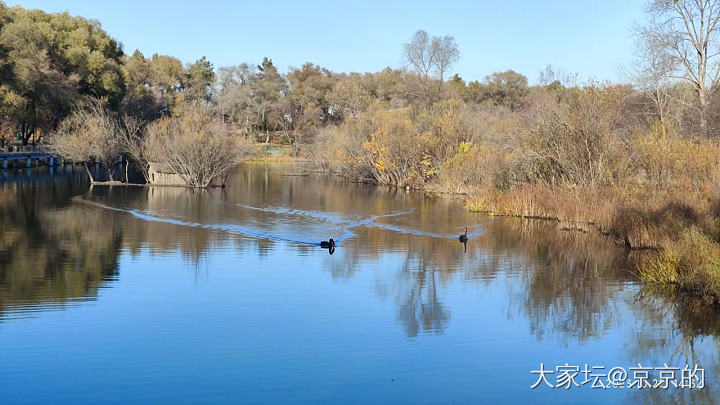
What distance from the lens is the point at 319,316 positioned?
476 inches

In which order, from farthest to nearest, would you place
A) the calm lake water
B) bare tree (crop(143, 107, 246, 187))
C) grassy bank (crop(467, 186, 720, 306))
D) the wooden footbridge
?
the wooden footbridge → bare tree (crop(143, 107, 246, 187)) → grassy bank (crop(467, 186, 720, 306)) → the calm lake water

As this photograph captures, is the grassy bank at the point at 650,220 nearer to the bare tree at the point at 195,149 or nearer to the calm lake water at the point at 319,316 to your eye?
the calm lake water at the point at 319,316

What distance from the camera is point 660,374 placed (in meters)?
9.69

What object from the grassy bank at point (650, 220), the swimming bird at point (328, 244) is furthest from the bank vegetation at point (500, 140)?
the swimming bird at point (328, 244)

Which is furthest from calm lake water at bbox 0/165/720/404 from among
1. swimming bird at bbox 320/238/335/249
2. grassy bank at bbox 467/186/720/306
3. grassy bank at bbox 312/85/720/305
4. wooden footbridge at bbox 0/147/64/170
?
wooden footbridge at bbox 0/147/64/170

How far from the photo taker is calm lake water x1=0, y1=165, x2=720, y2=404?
8859 mm

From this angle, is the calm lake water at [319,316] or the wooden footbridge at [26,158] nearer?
the calm lake water at [319,316]

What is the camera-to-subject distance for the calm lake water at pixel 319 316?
349 inches

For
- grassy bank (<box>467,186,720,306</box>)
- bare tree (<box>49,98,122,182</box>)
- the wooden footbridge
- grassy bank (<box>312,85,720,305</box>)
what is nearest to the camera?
grassy bank (<box>467,186,720,306</box>)

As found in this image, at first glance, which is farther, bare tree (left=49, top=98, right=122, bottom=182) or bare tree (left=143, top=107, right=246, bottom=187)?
bare tree (left=49, top=98, right=122, bottom=182)

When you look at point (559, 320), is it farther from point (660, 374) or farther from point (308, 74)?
point (308, 74)

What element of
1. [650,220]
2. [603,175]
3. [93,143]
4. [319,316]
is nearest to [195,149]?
[93,143]

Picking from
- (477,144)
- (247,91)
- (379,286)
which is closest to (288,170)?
(477,144)

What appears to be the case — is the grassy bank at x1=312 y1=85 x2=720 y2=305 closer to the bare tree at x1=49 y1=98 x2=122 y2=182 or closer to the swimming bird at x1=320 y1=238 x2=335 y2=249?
the swimming bird at x1=320 y1=238 x2=335 y2=249
